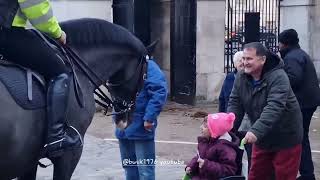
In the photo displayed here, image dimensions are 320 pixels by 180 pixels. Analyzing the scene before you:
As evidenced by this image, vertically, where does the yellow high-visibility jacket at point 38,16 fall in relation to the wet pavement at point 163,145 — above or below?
above

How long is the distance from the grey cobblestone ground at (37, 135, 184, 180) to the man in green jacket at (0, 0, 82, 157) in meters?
3.37

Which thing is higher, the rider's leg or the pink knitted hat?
the rider's leg

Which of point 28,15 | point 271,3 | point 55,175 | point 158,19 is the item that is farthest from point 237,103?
point 271,3

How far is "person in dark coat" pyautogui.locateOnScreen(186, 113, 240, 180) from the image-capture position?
208 inches

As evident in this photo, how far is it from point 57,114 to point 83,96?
17.8 inches

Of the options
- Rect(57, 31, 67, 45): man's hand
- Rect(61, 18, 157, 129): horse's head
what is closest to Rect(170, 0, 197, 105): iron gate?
Rect(61, 18, 157, 129): horse's head

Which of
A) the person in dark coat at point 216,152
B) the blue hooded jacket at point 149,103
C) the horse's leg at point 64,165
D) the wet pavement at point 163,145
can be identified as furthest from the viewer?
the wet pavement at point 163,145

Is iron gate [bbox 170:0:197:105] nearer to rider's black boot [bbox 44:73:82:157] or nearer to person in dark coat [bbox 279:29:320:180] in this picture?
person in dark coat [bbox 279:29:320:180]

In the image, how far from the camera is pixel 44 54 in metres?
4.86

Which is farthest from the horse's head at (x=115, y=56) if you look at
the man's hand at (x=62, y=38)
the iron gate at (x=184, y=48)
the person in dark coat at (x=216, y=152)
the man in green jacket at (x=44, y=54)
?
the iron gate at (x=184, y=48)

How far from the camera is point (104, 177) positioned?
8.26 meters

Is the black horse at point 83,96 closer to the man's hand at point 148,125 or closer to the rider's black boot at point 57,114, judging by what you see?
the rider's black boot at point 57,114

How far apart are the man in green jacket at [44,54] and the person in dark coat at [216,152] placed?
117 centimetres

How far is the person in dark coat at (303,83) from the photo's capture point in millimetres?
7795
